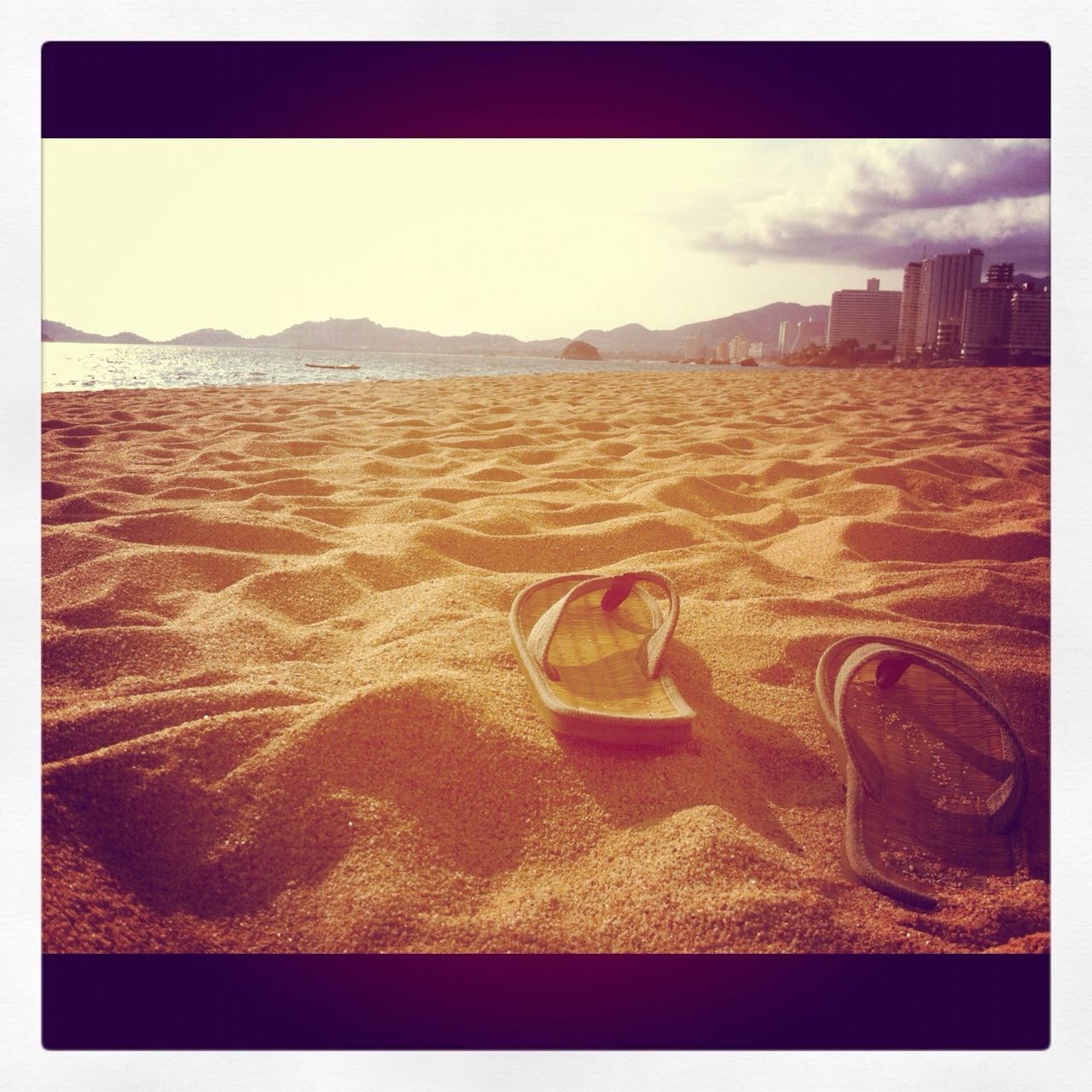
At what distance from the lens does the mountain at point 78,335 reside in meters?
1.52

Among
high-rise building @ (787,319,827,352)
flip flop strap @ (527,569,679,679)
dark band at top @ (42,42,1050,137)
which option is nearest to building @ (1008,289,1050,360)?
dark band at top @ (42,42,1050,137)

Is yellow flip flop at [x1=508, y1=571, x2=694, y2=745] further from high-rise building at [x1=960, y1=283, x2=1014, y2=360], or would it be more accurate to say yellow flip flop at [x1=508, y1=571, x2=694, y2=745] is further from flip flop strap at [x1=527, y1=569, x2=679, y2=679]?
high-rise building at [x1=960, y1=283, x2=1014, y2=360]

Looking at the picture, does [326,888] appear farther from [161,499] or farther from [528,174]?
[161,499]

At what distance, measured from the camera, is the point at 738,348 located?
2.70m

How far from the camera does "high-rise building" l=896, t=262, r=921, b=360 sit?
215cm

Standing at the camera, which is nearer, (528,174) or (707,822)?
(707,822)

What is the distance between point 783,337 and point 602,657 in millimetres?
1448

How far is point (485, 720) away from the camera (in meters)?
1.22

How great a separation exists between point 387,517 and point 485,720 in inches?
43.5

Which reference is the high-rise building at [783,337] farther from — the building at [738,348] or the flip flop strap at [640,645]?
the flip flop strap at [640,645]

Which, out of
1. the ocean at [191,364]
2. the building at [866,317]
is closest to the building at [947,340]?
the building at [866,317]

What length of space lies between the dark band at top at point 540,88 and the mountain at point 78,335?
35 cm

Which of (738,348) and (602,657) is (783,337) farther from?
(602,657)
